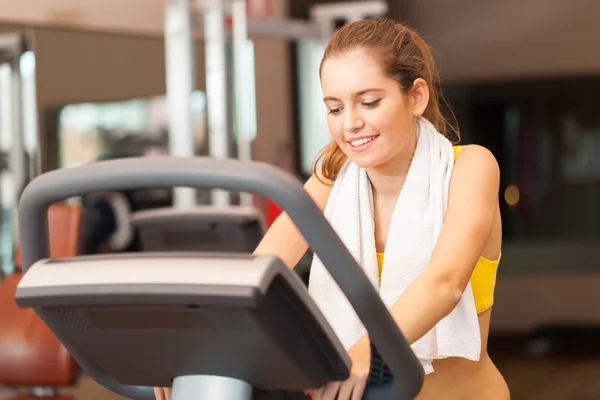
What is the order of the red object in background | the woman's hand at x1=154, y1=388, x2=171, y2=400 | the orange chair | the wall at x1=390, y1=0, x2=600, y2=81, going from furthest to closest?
the wall at x1=390, y1=0, x2=600, y2=81 → the red object in background → the orange chair → the woman's hand at x1=154, y1=388, x2=171, y2=400

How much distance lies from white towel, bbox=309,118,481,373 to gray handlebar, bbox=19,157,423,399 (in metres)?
0.31

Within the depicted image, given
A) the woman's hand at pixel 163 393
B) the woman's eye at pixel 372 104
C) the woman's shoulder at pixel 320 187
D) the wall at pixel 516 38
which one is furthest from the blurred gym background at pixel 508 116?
the woman's hand at pixel 163 393

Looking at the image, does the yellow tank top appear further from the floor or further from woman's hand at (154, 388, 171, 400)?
the floor

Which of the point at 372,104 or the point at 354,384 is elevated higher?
the point at 372,104

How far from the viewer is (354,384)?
0.96 m

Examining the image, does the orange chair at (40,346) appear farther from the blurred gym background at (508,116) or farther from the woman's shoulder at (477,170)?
the blurred gym background at (508,116)

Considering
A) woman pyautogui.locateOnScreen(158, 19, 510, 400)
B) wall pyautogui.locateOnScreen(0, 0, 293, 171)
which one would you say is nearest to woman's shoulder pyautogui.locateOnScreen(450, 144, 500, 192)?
woman pyautogui.locateOnScreen(158, 19, 510, 400)

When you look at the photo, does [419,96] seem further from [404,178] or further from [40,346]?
[40,346]

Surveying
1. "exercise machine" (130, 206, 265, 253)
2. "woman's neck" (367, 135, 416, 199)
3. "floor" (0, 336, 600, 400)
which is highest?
"woman's neck" (367, 135, 416, 199)

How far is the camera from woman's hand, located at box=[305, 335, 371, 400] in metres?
0.95

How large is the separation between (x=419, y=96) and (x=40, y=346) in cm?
179

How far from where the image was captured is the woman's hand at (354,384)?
954mm

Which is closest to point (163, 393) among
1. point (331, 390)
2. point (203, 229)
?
point (331, 390)

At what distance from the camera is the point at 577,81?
21.5ft
